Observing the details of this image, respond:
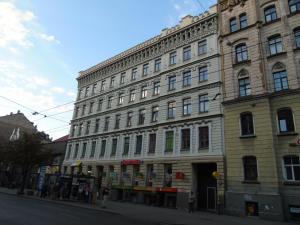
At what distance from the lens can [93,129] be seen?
42.8 meters

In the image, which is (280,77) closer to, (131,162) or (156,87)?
(156,87)

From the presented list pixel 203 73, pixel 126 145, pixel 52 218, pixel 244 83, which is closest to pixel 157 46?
pixel 203 73

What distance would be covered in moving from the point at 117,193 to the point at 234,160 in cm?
1645

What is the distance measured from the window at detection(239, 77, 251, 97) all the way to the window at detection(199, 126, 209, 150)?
5.03 m

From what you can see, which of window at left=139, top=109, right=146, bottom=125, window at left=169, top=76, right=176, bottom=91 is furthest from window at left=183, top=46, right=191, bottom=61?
window at left=139, top=109, right=146, bottom=125

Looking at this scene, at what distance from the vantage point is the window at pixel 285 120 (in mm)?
22550

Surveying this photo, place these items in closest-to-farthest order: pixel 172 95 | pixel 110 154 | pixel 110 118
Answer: pixel 172 95, pixel 110 154, pixel 110 118

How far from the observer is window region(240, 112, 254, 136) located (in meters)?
24.6

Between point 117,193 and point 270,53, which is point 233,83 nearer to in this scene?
point 270,53

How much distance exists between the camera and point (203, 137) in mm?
27938

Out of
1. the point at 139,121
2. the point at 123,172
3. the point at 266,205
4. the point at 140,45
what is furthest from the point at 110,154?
the point at 266,205

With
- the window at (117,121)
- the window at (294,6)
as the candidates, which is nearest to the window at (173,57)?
the window at (117,121)

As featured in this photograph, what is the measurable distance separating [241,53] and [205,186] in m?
13.9

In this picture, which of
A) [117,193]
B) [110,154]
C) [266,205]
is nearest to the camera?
[266,205]
